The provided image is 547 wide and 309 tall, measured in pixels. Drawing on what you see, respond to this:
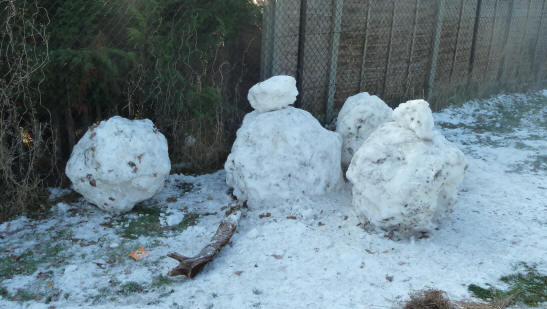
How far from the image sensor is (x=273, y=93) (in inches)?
206

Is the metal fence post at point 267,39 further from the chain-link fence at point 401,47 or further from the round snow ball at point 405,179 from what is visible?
the round snow ball at point 405,179

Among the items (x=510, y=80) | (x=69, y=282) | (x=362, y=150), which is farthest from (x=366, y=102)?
(x=510, y=80)

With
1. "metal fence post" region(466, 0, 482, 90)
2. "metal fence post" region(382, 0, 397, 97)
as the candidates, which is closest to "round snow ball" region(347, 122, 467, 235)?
"metal fence post" region(382, 0, 397, 97)

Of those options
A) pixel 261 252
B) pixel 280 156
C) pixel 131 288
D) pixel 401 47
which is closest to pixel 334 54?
pixel 401 47

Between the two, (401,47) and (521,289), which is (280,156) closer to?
(521,289)

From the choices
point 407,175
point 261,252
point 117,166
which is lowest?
point 261,252

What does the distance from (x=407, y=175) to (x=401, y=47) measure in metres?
4.53

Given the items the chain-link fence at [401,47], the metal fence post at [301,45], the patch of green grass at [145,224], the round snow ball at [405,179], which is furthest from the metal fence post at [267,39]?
the patch of green grass at [145,224]

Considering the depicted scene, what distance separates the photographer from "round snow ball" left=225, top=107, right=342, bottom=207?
16.3 feet

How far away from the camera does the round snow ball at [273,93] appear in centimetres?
523

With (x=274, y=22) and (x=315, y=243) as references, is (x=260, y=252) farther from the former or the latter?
(x=274, y=22)

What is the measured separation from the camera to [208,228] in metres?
4.61

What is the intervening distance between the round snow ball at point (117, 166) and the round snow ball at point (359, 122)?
200 cm

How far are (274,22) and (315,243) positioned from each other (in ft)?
9.87
